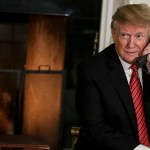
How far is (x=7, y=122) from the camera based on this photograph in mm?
2785

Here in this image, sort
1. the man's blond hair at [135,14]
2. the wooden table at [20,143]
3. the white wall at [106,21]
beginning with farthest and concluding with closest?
1. the white wall at [106,21]
2. the wooden table at [20,143]
3. the man's blond hair at [135,14]

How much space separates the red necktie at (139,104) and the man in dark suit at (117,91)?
0.01 m

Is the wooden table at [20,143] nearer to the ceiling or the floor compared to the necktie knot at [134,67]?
nearer to the floor

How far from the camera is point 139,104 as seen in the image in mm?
1708

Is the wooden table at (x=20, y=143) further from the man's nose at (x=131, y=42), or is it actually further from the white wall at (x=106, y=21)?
the man's nose at (x=131, y=42)

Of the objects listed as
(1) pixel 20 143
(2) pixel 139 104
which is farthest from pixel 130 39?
(1) pixel 20 143

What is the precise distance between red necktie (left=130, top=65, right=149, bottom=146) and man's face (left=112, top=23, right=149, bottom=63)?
0.06 m

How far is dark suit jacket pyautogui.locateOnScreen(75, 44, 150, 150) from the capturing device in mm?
1662

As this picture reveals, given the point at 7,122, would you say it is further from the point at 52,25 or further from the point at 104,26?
the point at 104,26

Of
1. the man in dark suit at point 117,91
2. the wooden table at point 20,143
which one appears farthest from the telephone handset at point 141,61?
the wooden table at point 20,143

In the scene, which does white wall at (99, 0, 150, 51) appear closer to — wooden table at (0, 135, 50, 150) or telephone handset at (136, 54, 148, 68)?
wooden table at (0, 135, 50, 150)

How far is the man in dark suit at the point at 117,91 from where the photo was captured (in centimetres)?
163

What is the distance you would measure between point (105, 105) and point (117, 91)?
0.07 m

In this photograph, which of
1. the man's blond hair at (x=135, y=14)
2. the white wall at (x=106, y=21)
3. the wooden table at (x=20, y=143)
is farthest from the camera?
the white wall at (x=106, y=21)
